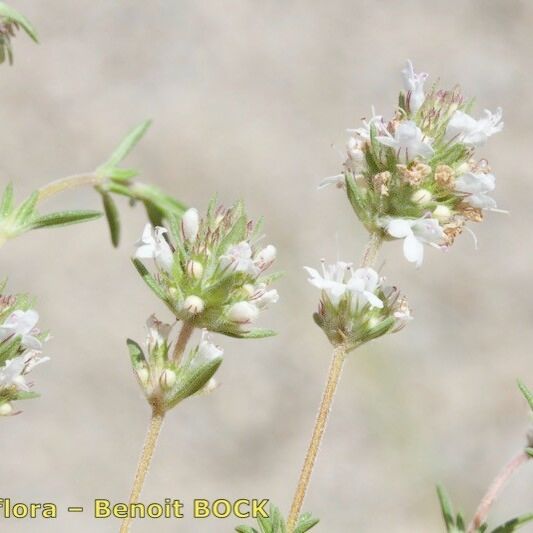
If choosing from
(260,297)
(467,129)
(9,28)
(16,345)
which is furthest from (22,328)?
(467,129)

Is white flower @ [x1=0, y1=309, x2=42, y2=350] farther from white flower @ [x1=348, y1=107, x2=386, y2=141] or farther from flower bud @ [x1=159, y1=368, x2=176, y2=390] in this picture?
white flower @ [x1=348, y1=107, x2=386, y2=141]

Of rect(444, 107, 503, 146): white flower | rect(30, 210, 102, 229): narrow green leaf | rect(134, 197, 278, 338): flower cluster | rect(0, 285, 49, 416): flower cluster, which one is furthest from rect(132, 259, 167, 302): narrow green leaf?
rect(444, 107, 503, 146): white flower

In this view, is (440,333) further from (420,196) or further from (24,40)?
(420,196)

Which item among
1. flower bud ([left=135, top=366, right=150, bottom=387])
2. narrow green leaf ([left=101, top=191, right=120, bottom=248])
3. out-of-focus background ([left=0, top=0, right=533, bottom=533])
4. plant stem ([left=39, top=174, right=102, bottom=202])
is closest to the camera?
flower bud ([left=135, top=366, right=150, bottom=387])

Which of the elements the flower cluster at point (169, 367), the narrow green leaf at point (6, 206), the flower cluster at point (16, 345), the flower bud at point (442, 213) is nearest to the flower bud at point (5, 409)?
the flower cluster at point (16, 345)

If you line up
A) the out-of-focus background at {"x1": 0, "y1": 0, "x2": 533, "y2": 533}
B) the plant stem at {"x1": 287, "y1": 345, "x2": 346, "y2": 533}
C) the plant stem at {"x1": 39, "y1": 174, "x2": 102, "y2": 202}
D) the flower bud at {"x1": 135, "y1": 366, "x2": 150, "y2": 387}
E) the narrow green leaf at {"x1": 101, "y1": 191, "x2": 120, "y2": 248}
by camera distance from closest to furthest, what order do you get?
the plant stem at {"x1": 287, "y1": 345, "x2": 346, "y2": 533}, the flower bud at {"x1": 135, "y1": 366, "x2": 150, "y2": 387}, the plant stem at {"x1": 39, "y1": 174, "x2": 102, "y2": 202}, the narrow green leaf at {"x1": 101, "y1": 191, "x2": 120, "y2": 248}, the out-of-focus background at {"x1": 0, "y1": 0, "x2": 533, "y2": 533}

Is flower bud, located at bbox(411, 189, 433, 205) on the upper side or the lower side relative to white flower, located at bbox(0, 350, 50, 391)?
upper

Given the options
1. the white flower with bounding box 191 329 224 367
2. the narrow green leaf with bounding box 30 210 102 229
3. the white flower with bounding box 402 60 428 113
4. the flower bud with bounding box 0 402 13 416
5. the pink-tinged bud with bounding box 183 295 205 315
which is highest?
the narrow green leaf with bounding box 30 210 102 229

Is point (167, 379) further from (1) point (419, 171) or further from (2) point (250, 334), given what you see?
(1) point (419, 171)
